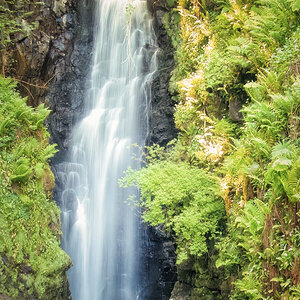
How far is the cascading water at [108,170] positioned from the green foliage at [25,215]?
533 centimetres

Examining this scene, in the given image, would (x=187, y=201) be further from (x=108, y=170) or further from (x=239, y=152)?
(x=108, y=170)

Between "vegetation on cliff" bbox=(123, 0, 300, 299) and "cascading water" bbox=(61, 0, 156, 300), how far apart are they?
4.36 m

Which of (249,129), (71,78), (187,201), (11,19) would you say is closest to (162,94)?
(71,78)

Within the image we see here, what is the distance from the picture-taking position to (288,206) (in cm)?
604

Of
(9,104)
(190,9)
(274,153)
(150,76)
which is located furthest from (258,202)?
(150,76)

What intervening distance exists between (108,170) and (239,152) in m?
9.30

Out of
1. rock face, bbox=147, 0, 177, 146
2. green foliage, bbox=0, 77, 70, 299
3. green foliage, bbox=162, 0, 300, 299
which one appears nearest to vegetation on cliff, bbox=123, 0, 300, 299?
green foliage, bbox=162, 0, 300, 299

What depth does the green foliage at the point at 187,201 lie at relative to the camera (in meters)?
9.48

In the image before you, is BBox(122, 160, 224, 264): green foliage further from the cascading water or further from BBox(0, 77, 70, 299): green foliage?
the cascading water

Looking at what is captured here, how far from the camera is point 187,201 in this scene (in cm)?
995

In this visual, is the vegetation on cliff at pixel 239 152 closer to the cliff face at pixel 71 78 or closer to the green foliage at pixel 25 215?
the green foliage at pixel 25 215

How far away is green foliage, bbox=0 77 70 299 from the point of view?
860 cm

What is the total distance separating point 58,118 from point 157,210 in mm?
10609

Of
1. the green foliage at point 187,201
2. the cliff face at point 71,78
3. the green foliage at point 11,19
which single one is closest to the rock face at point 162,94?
the cliff face at point 71,78
